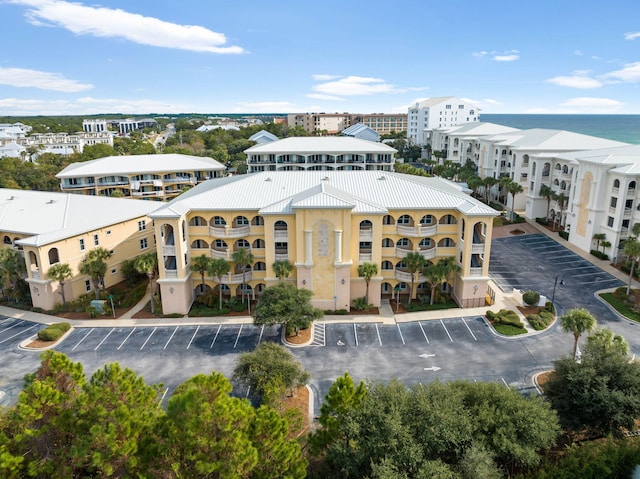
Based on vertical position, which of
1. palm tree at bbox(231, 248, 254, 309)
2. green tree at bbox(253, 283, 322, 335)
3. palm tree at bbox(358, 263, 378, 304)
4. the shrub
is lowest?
the shrub

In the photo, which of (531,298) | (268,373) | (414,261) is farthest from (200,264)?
(531,298)

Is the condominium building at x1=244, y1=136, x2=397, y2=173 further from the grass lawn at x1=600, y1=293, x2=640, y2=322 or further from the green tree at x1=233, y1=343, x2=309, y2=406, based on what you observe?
the green tree at x1=233, y1=343, x2=309, y2=406

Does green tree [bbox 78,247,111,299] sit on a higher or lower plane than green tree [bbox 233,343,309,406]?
higher

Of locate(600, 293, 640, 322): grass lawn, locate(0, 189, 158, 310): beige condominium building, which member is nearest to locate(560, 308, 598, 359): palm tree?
locate(600, 293, 640, 322): grass lawn

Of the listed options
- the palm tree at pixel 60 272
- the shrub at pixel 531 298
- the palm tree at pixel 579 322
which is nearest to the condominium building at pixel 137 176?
the palm tree at pixel 60 272

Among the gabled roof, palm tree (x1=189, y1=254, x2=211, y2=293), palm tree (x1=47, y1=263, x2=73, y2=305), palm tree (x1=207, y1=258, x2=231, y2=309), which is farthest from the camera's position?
the gabled roof
